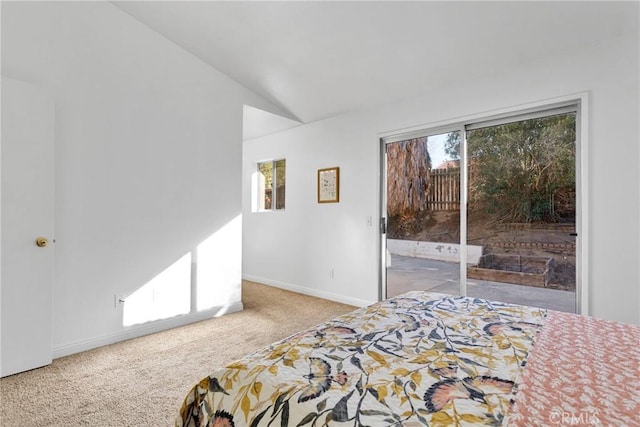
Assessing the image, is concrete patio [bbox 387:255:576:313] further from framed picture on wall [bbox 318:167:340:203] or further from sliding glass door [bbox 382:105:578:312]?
framed picture on wall [bbox 318:167:340:203]

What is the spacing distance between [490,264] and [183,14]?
11.8ft

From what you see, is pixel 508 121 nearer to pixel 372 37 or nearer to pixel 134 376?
pixel 372 37

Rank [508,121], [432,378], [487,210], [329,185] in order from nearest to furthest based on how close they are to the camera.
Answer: [432,378]
[508,121]
[487,210]
[329,185]

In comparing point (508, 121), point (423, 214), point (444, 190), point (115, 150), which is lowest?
point (423, 214)

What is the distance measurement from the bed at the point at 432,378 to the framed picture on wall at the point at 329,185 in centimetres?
283

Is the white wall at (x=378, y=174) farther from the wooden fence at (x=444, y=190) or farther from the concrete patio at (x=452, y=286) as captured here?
the wooden fence at (x=444, y=190)

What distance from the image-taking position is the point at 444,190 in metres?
3.36

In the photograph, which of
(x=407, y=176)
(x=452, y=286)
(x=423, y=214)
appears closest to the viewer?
(x=452, y=286)

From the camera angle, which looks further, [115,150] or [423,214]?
[423,214]

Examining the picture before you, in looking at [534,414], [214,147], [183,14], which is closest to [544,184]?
[534,414]

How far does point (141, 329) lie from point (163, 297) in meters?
0.32

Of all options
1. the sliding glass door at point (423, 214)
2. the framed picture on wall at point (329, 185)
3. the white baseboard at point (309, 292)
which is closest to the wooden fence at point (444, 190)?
the sliding glass door at point (423, 214)

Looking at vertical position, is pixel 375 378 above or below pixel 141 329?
above

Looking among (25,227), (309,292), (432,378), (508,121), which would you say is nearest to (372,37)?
(508,121)
